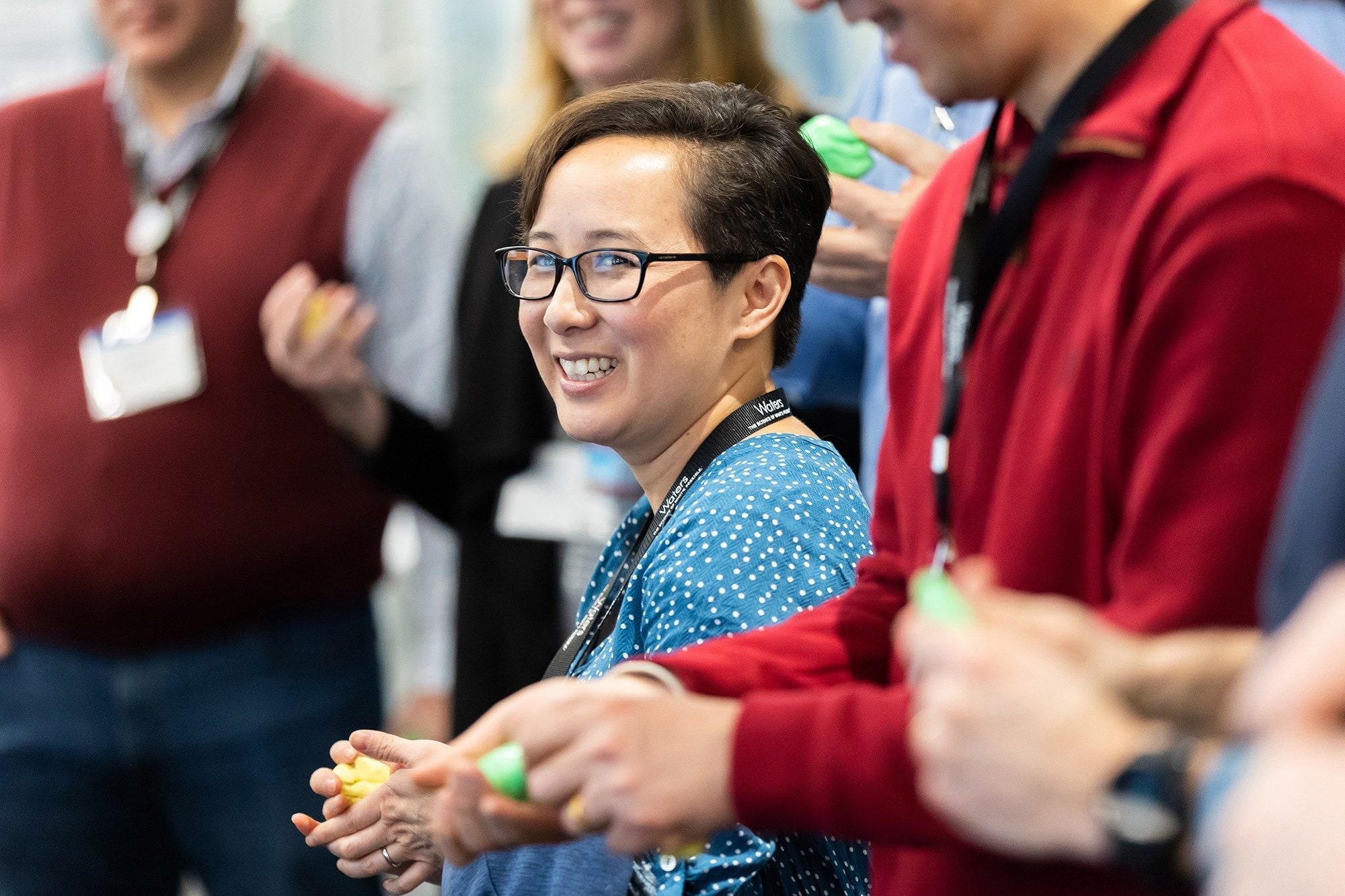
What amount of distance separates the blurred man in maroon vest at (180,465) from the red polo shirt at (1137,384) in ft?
5.58

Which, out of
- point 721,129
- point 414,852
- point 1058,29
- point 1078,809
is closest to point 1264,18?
point 1058,29

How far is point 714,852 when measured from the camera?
4.97 ft

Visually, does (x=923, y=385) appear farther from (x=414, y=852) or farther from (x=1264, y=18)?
(x=414, y=852)

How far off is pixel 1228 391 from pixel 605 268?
36.5 inches

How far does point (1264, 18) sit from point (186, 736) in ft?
6.99

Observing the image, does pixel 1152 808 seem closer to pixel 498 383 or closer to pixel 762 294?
pixel 762 294

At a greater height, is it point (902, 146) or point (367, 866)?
point (902, 146)

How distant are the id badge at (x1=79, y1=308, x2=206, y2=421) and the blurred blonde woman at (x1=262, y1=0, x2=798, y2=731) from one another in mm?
161

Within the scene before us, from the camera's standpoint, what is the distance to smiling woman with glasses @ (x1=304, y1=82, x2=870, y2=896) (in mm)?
1554

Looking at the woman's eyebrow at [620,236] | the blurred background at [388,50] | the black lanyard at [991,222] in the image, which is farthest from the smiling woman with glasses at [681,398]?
the blurred background at [388,50]

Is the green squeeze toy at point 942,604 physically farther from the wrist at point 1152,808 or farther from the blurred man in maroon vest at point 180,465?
the blurred man in maroon vest at point 180,465

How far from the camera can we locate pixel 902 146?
6.69ft

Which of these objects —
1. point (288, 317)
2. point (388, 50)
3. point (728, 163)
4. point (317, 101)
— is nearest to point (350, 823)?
point (728, 163)

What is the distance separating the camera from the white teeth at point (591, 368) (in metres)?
1.83
